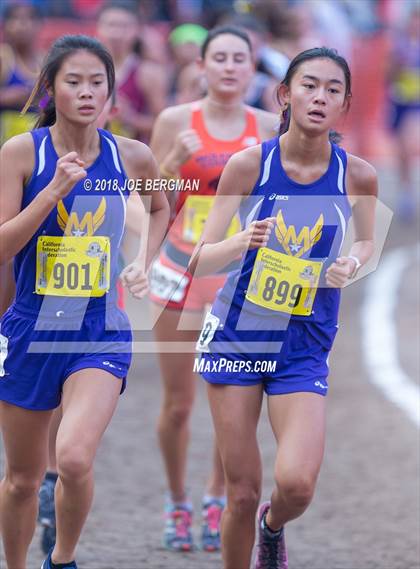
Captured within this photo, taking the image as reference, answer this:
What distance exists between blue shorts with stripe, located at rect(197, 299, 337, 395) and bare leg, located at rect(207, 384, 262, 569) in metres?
0.05

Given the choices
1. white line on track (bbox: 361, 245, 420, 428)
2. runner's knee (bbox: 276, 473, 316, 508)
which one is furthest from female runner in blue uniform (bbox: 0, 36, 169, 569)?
white line on track (bbox: 361, 245, 420, 428)

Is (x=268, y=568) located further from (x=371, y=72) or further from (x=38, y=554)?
(x=371, y=72)

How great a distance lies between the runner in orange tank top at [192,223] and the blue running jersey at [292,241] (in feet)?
4.10

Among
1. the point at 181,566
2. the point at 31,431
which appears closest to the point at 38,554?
the point at 181,566

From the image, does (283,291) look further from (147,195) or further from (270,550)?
(270,550)

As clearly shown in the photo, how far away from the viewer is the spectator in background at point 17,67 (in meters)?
9.45

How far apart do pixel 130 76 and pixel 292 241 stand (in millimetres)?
4869

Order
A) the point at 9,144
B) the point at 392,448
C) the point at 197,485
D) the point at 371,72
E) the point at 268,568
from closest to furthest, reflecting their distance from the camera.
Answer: the point at 9,144 < the point at 268,568 < the point at 197,485 < the point at 392,448 < the point at 371,72

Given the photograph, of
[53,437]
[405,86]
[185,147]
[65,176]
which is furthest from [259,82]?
[405,86]

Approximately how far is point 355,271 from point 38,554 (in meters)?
2.04

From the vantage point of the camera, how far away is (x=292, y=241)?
5.22 meters

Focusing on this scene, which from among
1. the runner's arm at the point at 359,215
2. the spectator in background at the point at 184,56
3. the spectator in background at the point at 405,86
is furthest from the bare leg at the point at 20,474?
the spectator in background at the point at 405,86

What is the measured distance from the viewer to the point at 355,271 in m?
5.23

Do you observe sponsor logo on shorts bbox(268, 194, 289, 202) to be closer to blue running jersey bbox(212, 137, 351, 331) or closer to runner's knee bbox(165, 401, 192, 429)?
blue running jersey bbox(212, 137, 351, 331)
